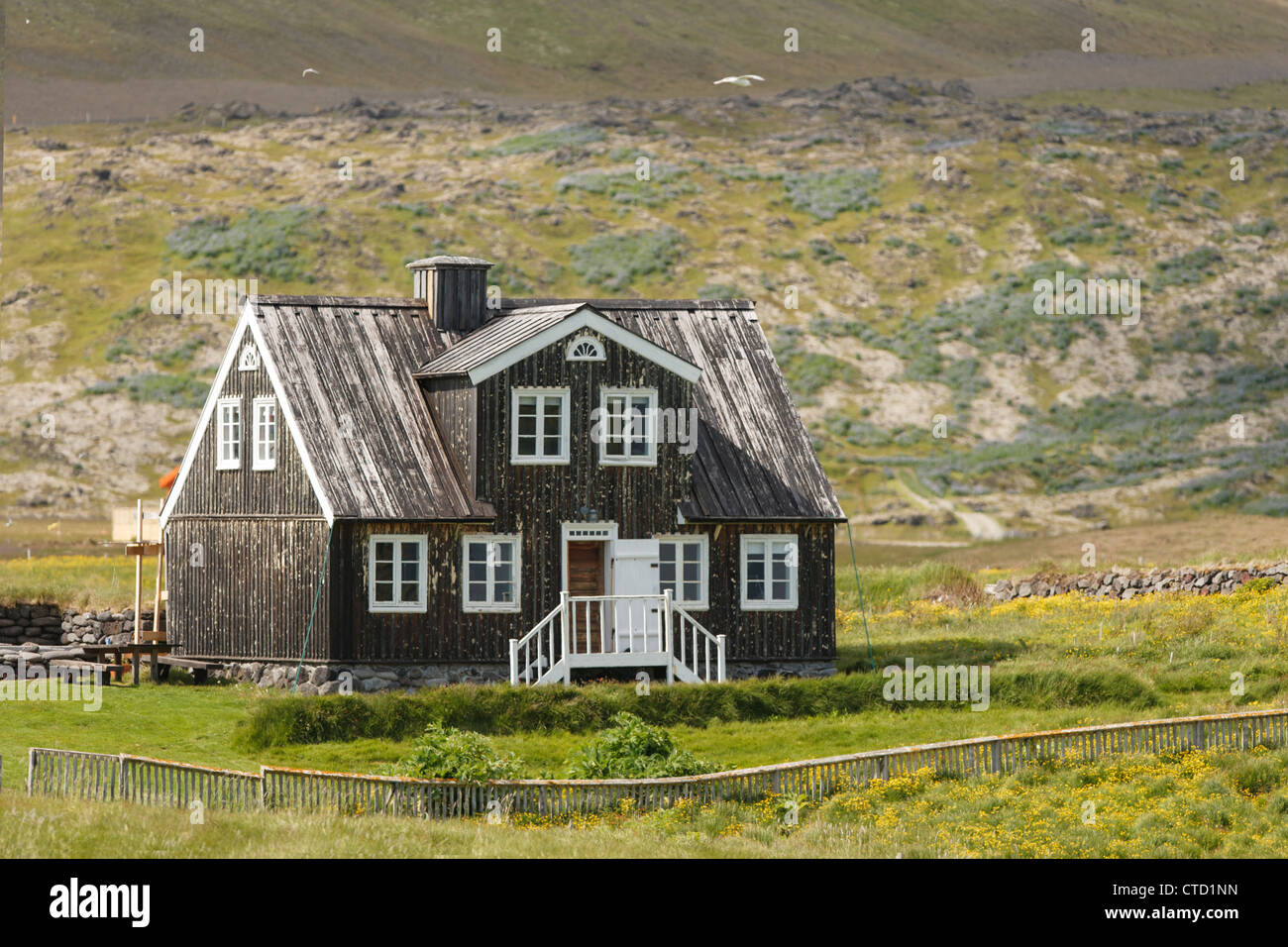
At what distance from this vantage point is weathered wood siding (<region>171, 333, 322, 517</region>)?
111ft

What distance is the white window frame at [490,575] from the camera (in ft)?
111

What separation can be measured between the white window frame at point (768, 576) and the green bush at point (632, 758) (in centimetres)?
1111

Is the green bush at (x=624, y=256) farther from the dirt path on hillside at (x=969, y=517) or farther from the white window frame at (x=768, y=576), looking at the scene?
the white window frame at (x=768, y=576)

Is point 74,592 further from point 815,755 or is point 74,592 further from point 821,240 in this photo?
point 821,240

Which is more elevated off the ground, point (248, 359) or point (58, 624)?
point (248, 359)

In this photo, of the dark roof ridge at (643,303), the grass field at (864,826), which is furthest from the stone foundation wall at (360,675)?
the grass field at (864,826)

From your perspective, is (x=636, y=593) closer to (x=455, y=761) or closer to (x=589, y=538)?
(x=589, y=538)

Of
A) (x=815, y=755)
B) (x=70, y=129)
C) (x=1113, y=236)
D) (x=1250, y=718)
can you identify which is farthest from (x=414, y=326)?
(x=70, y=129)

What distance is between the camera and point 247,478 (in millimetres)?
35125

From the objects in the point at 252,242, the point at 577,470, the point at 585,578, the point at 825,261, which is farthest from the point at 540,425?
the point at 825,261

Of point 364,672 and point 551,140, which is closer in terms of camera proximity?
point 364,672

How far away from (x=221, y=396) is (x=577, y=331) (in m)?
6.97

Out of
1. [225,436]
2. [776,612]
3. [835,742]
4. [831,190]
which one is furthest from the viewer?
[831,190]

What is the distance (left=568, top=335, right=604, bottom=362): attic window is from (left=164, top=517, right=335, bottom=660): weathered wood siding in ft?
17.3
